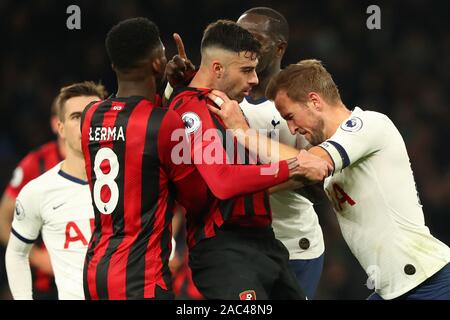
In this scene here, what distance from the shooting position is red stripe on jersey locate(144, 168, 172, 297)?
3.98 metres

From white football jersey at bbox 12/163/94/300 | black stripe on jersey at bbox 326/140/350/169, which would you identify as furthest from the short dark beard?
white football jersey at bbox 12/163/94/300

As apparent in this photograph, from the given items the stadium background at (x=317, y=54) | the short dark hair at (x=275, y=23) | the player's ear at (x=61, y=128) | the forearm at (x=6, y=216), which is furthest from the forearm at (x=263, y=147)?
the stadium background at (x=317, y=54)

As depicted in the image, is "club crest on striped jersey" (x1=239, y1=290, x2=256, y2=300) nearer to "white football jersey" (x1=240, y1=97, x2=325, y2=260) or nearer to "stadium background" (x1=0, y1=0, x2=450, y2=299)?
"white football jersey" (x1=240, y1=97, x2=325, y2=260)

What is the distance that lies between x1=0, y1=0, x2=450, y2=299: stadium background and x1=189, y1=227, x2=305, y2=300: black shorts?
559 cm

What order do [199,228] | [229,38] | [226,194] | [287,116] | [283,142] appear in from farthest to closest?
[283,142] → [287,116] → [229,38] → [199,228] → [226,194]

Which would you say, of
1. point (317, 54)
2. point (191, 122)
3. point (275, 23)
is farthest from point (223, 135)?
point (317, 54)

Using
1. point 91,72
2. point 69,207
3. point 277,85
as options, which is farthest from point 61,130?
point 91,72

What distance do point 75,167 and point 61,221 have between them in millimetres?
385

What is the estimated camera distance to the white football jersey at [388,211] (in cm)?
418

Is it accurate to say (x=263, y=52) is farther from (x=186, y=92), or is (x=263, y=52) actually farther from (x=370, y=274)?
(x=370, y=274)

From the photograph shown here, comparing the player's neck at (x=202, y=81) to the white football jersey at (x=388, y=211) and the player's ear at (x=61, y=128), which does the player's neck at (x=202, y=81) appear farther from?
the player's ear at (x=61, y=128)

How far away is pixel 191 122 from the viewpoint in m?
3.98

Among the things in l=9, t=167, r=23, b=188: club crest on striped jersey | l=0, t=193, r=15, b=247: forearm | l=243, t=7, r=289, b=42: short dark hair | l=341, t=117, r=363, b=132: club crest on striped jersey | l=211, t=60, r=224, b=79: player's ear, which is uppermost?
l=243, t=7, r=289, b=42: short dark hair

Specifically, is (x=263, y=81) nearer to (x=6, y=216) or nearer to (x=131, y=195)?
(x=131, y=195)
